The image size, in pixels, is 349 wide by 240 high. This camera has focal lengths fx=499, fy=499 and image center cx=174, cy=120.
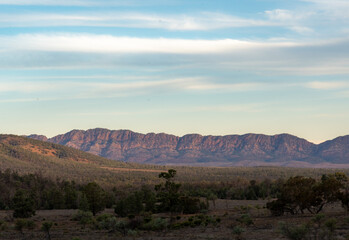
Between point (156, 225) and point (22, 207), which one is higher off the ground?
point (22, 207)

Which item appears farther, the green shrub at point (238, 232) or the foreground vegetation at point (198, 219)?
the foreground vegetation at point (198, 219)

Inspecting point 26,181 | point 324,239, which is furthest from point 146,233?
point 26,181

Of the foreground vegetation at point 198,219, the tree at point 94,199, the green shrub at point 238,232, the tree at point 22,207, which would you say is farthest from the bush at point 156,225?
the tree at point 22,207

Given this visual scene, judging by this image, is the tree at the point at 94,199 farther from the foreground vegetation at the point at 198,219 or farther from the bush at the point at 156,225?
the bush at the point at 156,225

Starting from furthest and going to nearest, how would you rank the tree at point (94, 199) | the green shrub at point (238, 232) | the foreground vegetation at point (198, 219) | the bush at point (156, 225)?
the tree at point (94, 199)
the bush at point (156, 225)
the foreground vegetation at point (198, 219)
the green shrub at point (238, 232)

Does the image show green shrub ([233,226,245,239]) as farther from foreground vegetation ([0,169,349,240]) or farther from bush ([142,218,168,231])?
bush ([142,218,168,231])

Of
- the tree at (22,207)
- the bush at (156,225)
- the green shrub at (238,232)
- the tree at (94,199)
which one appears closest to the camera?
the green shrub at (238,232)

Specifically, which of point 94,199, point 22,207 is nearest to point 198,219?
point 94,199

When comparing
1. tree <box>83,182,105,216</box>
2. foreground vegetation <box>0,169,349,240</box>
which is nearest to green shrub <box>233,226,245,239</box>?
foreground vegetation <box>0,169,349,240</box>

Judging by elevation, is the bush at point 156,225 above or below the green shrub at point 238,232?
below

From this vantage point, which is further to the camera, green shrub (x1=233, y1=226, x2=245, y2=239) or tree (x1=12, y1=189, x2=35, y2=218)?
tree (x1=12, y1=189, x2=35, y2=218)

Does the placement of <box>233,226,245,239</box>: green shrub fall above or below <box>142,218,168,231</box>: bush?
above

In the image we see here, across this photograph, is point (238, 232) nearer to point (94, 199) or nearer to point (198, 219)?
point (198, 219)

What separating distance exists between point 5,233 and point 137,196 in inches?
1300
